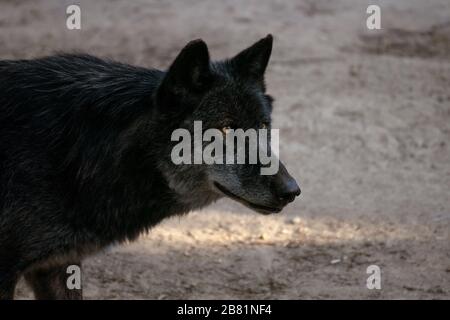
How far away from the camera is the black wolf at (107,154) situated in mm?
4898

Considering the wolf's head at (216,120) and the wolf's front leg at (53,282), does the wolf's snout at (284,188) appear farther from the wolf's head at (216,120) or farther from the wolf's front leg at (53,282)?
the wolf's front leg at (53,282)

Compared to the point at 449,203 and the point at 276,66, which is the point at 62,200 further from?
the point at 276,66

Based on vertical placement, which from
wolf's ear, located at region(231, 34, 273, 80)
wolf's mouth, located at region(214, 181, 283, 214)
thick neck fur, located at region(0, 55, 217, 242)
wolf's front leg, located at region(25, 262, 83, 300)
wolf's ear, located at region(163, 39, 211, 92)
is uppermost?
wolf's ear, located at region(231, 34, 273, 80)

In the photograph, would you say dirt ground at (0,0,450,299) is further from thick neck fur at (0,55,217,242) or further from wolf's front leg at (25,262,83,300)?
thick neck fur at (0,55,217,242)

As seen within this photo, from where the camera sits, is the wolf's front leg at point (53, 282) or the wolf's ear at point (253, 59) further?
the wolf's front leg at point (53, 282)

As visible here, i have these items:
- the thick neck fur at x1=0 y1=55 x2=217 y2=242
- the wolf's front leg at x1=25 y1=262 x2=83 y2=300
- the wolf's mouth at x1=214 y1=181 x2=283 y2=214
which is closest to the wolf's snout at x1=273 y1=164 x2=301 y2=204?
the wolf's mouth at x1=214 y1=181 x2=283 y2=214

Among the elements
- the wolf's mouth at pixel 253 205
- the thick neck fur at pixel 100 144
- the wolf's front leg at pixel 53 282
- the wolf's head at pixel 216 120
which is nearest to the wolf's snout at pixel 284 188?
the wolf's head at pixel 216 120

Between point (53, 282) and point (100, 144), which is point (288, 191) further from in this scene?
point (53, 282)

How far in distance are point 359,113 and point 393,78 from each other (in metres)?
1.09

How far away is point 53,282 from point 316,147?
3.70 m

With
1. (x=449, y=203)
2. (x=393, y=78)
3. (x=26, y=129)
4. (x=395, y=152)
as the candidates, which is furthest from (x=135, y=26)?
(x=26, y=129)

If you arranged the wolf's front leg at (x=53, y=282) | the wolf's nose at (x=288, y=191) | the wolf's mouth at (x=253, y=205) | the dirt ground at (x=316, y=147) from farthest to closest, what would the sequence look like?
the dirt ground at (x=316, y=147), the wolf's front leg at (x=53, y=282), the wolf's mouth at (x=253, y=205), the wolf's nose at (x=288, y=191)

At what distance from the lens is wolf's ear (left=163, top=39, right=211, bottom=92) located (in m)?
4.70

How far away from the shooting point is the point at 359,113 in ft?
29.7
